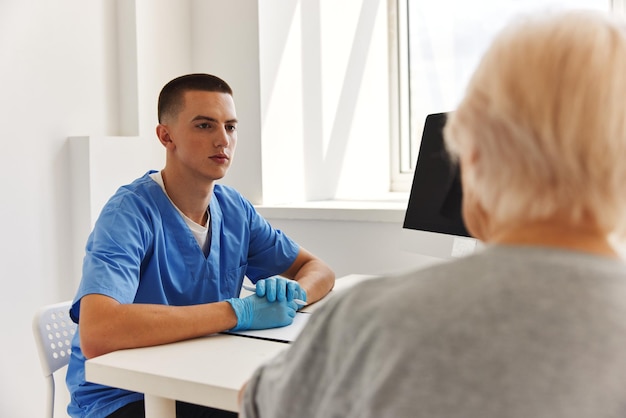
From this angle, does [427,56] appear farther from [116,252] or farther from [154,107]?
[116,252]

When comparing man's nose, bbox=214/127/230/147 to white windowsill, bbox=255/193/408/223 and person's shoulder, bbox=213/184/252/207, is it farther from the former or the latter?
white windowsill, bbox=255/193/408/223

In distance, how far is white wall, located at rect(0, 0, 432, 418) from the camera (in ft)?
7.25

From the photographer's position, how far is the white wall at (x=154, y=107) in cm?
221

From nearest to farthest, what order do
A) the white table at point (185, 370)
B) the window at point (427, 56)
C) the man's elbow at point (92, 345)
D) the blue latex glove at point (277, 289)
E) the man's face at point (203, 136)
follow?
1. the white table at point (185, 370)
2. the man's elbow at point (92, 345)
3. the blue latex glove at point (277, 289)
4. the man's face at point (203, 136)
5. the window at point (427, 56)

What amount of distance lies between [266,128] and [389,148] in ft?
2.20

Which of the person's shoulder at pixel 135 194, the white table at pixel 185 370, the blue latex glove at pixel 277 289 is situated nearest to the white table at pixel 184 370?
the white table at pixel 185 370

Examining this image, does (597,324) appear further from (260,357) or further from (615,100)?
(260,357)

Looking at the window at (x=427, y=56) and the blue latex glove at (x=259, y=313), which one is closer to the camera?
the blue latex glove at (x=259, y=313)

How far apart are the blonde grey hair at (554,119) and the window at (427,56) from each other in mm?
2228

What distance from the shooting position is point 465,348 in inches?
22.8

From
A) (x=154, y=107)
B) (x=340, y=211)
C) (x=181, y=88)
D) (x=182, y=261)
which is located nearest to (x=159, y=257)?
(x=182, y=261)

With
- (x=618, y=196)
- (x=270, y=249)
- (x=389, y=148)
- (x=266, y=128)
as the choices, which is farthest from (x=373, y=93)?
(x=618, y=196)

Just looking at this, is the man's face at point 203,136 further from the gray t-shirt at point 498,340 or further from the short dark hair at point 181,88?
the gray t-shirt at point 498,340

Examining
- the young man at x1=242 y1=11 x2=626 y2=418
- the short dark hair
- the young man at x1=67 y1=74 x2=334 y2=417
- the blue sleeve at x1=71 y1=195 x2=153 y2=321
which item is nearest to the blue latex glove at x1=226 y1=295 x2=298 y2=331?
the young man at x1=67 y1=74 x2=334 y2=417
